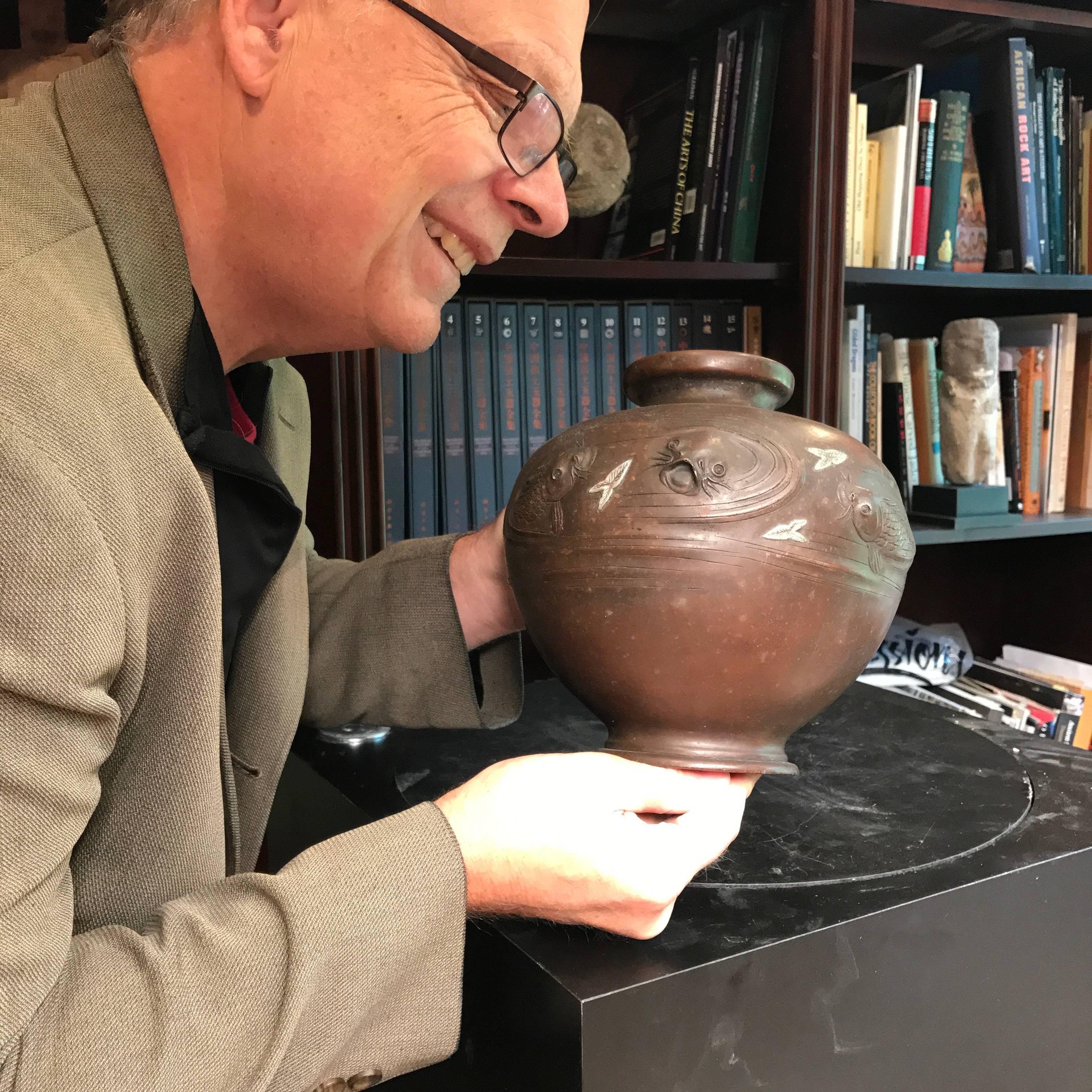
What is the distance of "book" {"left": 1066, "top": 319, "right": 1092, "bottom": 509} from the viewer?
6.92 ft

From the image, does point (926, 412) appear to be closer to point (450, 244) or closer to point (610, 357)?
point (610, 357)

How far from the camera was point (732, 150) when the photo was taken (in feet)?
5.72

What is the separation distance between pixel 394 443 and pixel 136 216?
91cm

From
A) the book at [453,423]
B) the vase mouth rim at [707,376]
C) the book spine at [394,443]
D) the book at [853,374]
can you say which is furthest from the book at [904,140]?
the vase mouth rim at [707,376]

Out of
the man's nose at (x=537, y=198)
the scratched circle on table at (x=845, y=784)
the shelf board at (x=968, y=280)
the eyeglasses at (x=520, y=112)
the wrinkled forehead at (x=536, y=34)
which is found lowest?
the scratched circle on table at (x=845, y=784)

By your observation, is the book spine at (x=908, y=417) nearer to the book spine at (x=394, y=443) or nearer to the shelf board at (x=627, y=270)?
the shelf board at (x=627, y=270)

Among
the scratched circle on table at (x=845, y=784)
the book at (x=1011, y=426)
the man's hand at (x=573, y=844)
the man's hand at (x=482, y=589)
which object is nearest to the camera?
the man's hand at (x=573, y=844)

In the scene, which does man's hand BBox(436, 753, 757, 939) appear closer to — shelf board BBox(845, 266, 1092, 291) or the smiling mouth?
the smiling mouth

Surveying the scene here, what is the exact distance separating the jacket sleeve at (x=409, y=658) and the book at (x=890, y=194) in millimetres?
1075

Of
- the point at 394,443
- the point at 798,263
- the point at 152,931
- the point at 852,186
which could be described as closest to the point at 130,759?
the point at 152,931

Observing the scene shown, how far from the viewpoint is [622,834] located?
0.77 meters

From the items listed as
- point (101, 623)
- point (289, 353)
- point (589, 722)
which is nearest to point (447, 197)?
point (289, 353)

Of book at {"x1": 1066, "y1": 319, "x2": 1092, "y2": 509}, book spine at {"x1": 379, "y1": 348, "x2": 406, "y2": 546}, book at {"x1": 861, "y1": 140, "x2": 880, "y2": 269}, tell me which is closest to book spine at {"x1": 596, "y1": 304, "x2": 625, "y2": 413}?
book spine at {"x1": 379, "y1": 348, "x2": 406, "y2": 546}

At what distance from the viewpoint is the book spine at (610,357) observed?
1829 mm
